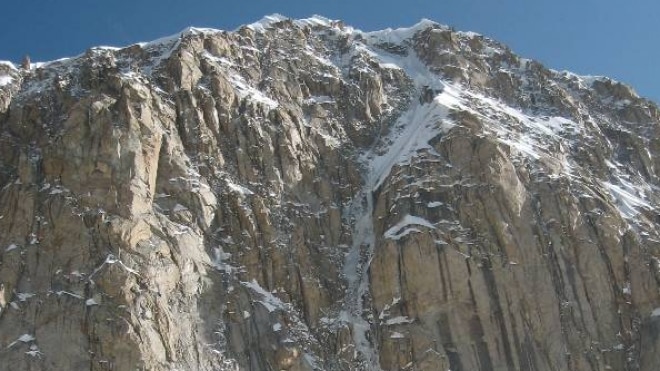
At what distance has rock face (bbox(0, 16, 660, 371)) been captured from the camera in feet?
177

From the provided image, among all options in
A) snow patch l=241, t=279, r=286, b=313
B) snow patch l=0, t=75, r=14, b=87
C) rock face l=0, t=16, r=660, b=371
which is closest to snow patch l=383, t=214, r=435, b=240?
rock face l=0, t=16, r=660, b=371

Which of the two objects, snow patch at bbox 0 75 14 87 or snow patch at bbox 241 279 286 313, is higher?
snow patch at bbox 0 75 14 87

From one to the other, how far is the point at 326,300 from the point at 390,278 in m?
5.30

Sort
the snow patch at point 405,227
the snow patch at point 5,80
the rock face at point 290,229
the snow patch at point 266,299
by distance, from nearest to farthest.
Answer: the rock face at point 290,229 < the snow patch at point 266,299 < the snow patch at point 405,227 < the snow patch at point 5,80

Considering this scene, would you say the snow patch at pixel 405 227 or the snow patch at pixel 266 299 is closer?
the snow patch at pixel 266 299

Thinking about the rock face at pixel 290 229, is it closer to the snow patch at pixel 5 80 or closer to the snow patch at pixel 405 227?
the snow patch at pixel 405 227

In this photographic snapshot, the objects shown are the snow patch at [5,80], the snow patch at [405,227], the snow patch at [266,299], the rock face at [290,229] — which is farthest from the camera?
the snow patch at [5,80]

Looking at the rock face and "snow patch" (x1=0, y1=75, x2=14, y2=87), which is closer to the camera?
the rock face

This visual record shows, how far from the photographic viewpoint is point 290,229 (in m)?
65.2

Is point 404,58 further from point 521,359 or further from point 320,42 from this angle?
point 521,359

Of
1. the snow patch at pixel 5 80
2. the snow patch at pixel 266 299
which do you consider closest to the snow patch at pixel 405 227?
the snow patch at pixel 266 299

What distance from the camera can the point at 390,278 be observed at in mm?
61656

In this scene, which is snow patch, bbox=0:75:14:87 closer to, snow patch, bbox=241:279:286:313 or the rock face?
the rock face

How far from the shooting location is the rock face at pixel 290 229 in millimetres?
53969
